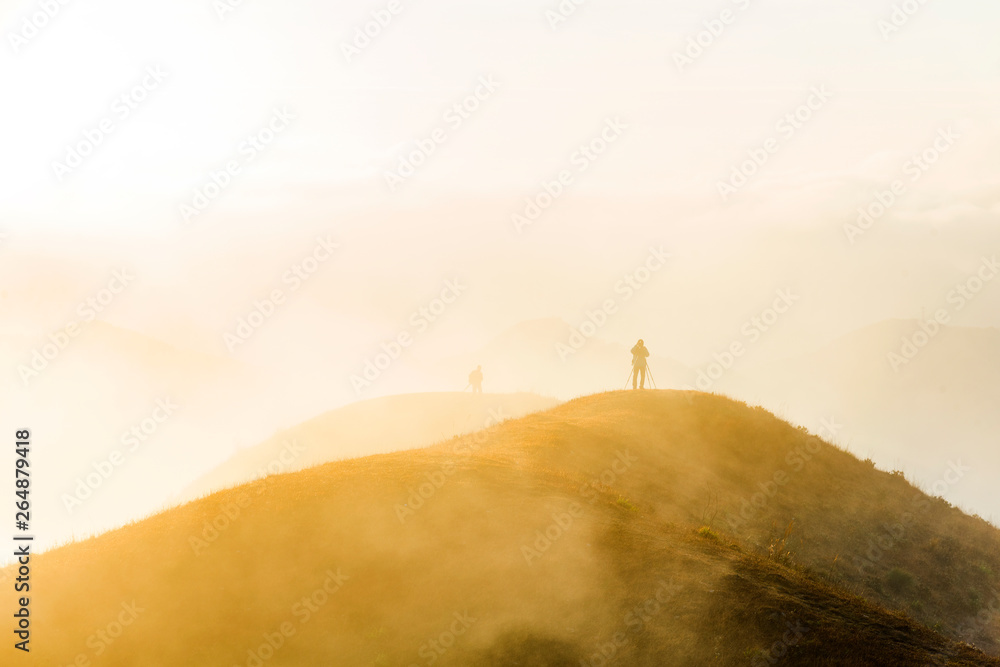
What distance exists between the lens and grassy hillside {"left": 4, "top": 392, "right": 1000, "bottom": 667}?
1301 centimetres

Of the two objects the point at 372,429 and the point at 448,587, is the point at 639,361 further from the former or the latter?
the point at 372,429

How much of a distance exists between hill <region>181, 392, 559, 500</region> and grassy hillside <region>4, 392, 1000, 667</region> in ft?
95.9

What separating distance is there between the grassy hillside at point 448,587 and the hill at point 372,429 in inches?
1150

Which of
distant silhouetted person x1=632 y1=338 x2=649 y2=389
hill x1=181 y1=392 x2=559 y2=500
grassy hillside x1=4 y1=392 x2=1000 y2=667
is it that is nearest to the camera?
grassy hillside x1=4 y1=392 x2=1000 y2=667

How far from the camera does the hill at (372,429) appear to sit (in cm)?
5069

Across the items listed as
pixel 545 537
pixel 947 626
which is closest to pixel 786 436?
pixel 947 626

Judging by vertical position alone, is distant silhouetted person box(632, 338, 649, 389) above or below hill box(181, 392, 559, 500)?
above

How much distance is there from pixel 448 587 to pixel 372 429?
4132cm

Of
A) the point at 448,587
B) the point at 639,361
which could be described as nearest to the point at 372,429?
the point at 639,361

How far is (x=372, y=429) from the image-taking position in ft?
180

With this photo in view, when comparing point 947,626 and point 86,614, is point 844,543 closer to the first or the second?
point 947,626

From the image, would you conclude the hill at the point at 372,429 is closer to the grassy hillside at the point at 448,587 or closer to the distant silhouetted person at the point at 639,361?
the distant silhouetted person at the point at 639,361

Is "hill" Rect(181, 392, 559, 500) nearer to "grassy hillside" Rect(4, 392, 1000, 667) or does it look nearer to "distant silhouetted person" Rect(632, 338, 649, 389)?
"distant silhouetted person" Rect(632, 338, 649, 389)

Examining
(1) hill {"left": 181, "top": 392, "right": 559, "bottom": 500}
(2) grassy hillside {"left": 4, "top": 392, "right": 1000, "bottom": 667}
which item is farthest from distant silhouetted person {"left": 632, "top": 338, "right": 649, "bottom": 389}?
(1) hill {"left": 181, "top": 392, "right": 559, "bottom": 500}
